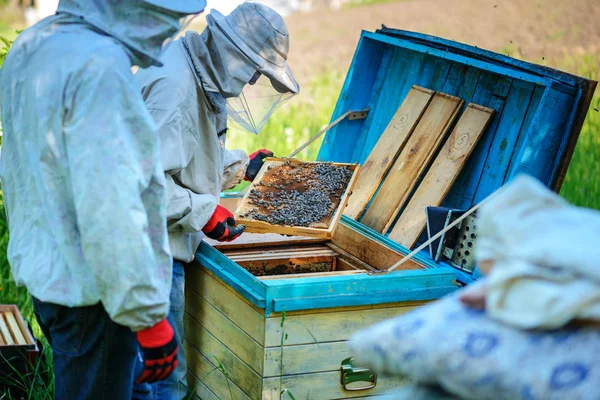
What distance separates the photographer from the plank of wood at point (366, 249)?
3239 mm

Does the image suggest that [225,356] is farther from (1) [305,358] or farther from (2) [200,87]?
(2) [200,87]

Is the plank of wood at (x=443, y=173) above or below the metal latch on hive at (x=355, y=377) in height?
above

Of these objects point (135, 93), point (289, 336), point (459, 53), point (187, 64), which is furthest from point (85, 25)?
point (459, 53)

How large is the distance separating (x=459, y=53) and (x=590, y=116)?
101 inches

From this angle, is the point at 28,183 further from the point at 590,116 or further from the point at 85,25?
the point at 590,116

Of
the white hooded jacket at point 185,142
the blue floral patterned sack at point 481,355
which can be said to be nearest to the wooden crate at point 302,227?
the white hooded jacket at point 185,142

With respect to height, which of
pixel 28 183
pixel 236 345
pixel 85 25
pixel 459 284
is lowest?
pixel 236 345

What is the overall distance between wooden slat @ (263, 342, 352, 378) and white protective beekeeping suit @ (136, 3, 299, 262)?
2.10ft

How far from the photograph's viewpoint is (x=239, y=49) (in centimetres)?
292

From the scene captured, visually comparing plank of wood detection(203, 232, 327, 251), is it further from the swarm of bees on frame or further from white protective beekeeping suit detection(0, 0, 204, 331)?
white protective beekeeping suit detection(0, 0, 204, 331)

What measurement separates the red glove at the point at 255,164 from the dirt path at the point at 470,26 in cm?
431

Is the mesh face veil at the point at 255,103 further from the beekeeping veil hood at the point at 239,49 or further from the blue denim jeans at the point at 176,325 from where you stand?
the blue denim jeans at the point at 176,325

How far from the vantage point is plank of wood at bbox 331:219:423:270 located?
3239 mm

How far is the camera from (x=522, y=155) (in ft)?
9.95
